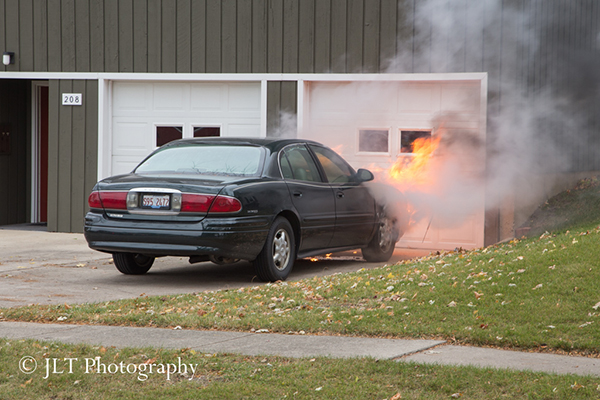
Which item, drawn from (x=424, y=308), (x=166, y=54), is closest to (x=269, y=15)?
(x=166, y=54)

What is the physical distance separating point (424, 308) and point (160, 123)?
8.34 m

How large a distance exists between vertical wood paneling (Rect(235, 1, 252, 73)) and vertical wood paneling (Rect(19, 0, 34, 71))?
148 inches

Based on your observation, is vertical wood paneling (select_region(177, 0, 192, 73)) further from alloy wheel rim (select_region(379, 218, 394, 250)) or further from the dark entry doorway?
alloy wheel rim (select_region(379, 218, 394, 250))

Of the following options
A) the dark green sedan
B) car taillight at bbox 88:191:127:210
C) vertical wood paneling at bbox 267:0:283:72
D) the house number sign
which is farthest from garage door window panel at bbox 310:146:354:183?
the house number sign

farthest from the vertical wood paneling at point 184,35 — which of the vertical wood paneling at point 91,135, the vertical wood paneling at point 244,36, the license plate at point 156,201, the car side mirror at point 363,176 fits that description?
the license plate at point 156,201

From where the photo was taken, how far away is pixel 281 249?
331 inches

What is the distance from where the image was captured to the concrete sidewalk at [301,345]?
4910 mm

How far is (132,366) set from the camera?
4.68 metres

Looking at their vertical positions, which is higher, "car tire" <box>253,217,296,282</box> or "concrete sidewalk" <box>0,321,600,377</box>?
"car tire" <box>253,217,296,282</box>

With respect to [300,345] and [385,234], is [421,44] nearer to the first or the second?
[385,234]

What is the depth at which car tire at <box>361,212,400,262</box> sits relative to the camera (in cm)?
1023

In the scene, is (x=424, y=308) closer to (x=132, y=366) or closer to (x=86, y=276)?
(x=132, y=366)

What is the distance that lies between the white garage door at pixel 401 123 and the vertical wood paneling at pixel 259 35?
887 millimetres

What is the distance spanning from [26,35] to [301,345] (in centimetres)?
1057
